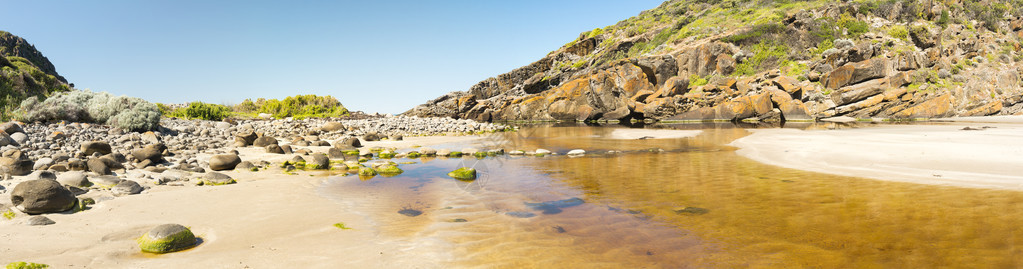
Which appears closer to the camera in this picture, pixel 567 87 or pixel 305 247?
pixel 305 247

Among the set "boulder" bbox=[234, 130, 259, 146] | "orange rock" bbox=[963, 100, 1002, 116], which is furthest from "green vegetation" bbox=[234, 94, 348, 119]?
"orange rock" bbox=[963, 100, 1002, 116]

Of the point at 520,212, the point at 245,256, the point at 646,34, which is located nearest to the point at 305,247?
the point at 245,256

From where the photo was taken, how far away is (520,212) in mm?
7574

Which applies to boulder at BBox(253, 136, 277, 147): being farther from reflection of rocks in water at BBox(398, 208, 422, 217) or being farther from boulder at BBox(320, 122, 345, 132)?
reflection of rocks in water at BBox(398, 208, 422, 217)

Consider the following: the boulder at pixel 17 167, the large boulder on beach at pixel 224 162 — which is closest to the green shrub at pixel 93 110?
the large boulder on beach at pixel 224 162

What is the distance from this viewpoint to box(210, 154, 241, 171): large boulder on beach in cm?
1181

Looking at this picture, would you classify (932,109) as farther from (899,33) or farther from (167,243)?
(167,243)

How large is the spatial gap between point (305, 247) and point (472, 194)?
4.34 meters

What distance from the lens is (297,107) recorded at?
168ft

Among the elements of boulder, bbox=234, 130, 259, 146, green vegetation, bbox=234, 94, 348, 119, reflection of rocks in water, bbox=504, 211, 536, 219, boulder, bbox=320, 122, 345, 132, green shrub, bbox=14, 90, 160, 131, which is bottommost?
reflection of rocks in water, bbox=504, 211, 536, 219

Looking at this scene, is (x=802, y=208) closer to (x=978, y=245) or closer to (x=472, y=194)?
(x=978, y=245)

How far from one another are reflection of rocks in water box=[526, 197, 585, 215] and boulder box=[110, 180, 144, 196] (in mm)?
7292

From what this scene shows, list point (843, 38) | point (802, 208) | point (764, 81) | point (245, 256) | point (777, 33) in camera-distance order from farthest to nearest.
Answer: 1. point (777, 33)
2. point (843, 38)
3. point (764, 81)
4. point (802, 208)
5. point (245, 256)

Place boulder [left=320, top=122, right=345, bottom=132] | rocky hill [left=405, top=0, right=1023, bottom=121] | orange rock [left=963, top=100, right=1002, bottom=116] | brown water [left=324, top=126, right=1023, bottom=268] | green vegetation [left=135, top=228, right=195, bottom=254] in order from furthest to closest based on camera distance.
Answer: rocky hill [left=405, top=0, right=1023, bottom=121]
orange rock [left=963, top=100, right=1002, bottom=116]
boulder [left=320, top=122, right=345, bottom=132]
brown water [left=324, top=126, right=1023, bottom=268]
green vegetation [left=135, top=228, right=195, bottom=254]
